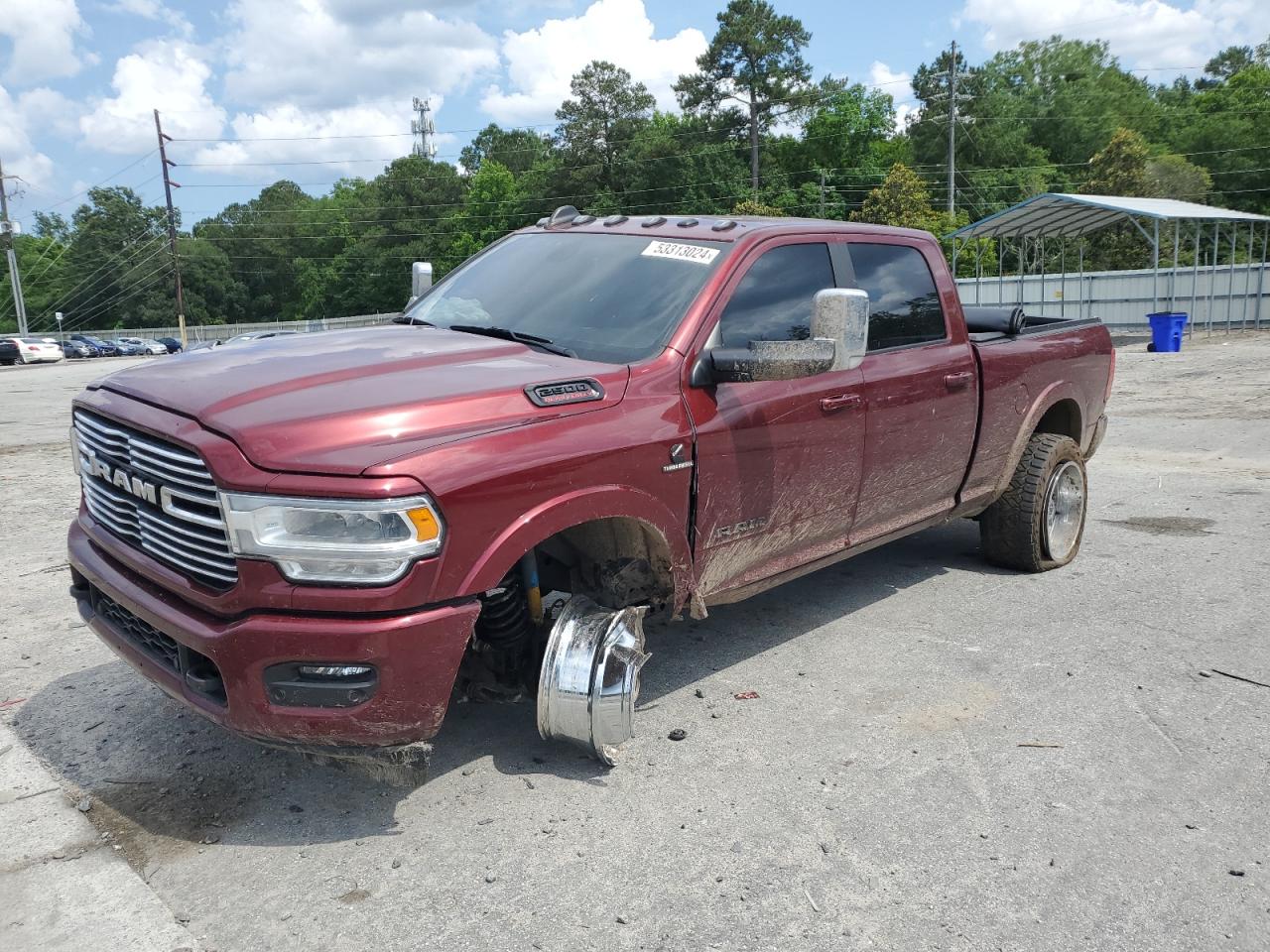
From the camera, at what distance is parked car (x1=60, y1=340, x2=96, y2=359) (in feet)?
199

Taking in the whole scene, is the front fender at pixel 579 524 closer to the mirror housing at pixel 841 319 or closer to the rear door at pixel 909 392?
the mirror housing at pixel 841 319

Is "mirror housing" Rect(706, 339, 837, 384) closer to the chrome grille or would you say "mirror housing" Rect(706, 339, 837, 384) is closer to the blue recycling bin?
the chrome grille

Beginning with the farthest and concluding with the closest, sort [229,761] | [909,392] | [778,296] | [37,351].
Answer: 1. [37,351]
2. [909,392]
3. [778,296]
4. [229,761]

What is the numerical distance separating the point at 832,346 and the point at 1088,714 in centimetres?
187

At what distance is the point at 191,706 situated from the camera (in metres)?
3.01

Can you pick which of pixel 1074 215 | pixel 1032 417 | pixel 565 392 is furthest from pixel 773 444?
pixel 1074 215

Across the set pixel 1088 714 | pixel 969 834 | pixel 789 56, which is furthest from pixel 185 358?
pixel 789 56

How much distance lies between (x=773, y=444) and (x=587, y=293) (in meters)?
0.98

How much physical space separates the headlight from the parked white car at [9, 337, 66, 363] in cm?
5176

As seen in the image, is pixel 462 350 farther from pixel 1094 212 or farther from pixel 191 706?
pixel 1094 212

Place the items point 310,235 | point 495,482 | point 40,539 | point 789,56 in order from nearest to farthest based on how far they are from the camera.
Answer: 1. point 495,482
2. point 40,539
3. point 789,56
4. point 310,235

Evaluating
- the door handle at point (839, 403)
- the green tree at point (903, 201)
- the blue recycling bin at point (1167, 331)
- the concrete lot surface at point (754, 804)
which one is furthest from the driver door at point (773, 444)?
the green tree at point (903, 201)

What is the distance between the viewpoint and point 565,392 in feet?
10.8

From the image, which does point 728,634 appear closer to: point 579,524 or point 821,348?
point 579,524
